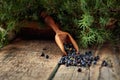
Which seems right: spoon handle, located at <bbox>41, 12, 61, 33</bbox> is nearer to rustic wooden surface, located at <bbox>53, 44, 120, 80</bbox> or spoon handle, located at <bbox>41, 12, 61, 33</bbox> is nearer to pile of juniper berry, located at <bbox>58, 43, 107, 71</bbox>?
pile of juniper berry, located at <bbox>58, 43, 107, 71</bbox>

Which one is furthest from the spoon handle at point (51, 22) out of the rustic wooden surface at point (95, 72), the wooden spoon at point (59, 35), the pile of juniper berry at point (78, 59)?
the rustic wooden surface at point (95, 72)

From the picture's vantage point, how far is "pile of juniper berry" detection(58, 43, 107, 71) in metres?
1.04

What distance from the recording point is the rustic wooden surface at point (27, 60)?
94 centimetres

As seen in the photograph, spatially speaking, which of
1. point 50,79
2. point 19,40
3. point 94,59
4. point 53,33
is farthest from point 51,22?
point 50,79

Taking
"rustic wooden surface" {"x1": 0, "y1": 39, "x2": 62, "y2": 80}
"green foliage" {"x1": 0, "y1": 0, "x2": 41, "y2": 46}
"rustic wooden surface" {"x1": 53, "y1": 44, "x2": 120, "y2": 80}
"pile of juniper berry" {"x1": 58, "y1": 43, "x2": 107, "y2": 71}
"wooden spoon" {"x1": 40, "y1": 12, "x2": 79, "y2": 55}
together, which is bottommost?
"rustic wooden surface" {"x1": 53, "y1": 44, "x2": 120, "y2": 80}

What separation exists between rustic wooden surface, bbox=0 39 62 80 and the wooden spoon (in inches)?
1.3

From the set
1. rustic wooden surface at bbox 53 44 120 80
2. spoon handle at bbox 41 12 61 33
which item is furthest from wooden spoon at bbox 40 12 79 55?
rustic wooden surface at bbox 53 44 120 80

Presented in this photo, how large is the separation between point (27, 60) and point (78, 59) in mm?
196

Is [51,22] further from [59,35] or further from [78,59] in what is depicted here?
[78,59]

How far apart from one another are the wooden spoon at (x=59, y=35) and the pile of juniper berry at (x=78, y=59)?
0.04 meters

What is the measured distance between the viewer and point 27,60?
1.09 m

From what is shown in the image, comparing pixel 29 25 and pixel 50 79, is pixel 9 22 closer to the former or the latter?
pixel 29 25

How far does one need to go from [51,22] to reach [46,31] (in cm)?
8

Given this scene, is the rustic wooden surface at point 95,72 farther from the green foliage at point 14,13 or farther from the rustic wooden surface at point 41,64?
the green foliage at point 14,13
